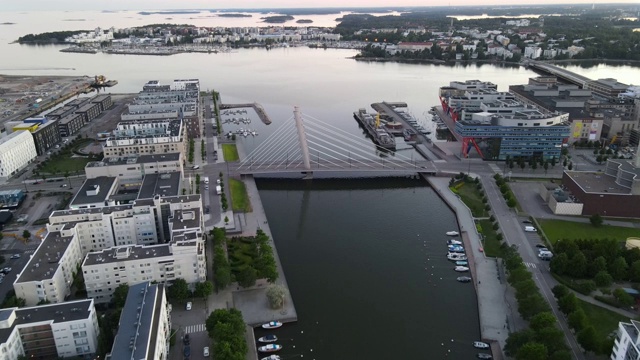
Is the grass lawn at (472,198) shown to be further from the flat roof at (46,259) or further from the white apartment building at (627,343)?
the flat roof at (46,259)

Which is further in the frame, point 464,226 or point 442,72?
point 442,72

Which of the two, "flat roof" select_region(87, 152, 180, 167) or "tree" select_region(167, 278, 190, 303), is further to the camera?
"flat roof" select_region(87, 152, 180, 167)

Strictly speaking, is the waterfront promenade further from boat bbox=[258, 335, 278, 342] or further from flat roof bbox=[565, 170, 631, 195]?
boat bbox=[258, 335, 278, 342]

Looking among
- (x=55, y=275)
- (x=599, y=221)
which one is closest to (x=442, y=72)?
(x=599, y=221)

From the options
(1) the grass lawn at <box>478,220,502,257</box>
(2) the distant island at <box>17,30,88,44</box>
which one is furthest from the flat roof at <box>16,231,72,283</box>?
(2) the distant island at <box>17,30,88,44</box>

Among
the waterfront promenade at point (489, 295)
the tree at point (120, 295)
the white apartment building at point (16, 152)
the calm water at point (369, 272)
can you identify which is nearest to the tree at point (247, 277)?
the calm water at point (369, 272)

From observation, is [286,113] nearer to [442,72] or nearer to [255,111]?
[255,111]
